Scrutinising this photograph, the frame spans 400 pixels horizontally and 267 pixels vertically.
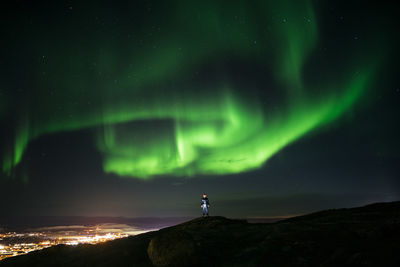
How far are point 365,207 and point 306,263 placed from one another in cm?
1772

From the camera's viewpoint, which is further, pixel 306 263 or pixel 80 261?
pixel 80 261

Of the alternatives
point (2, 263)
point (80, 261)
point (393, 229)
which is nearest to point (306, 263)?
point (393, 229)

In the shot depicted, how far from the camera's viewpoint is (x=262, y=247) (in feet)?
70.4

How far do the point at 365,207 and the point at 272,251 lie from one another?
16.8 meters

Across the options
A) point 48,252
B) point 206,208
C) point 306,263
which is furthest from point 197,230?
point 48,252

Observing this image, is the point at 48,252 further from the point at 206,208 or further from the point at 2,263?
the point at 206,208

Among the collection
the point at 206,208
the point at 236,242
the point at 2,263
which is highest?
the point at 206,208

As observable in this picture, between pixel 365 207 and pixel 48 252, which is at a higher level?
pixel 365 207

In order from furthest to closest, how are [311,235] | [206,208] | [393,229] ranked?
[206,208]
[311,235]
[393,229]

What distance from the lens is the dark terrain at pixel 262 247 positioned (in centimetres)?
1759

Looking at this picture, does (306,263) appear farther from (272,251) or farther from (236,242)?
(236,242)

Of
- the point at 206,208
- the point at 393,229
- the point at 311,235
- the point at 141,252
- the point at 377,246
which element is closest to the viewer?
the point at 377,246

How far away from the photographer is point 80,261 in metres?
27.9

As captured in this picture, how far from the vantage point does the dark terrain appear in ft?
57.7
